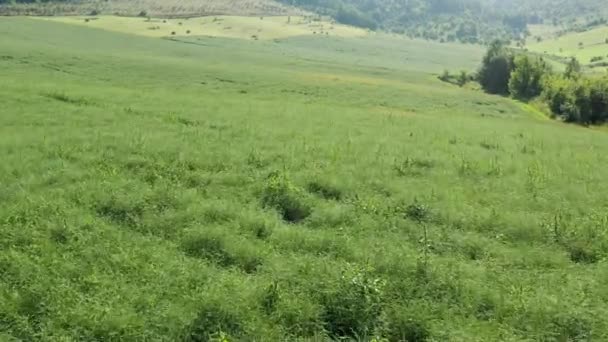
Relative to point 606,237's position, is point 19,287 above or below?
below

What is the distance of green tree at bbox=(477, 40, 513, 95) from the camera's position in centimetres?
9606

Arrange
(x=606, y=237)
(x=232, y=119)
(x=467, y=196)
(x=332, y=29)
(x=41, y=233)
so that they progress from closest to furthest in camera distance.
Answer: (x=41, y=233)
(x=606, y=237)
(x=467, y=196)
(x=232, y=119)
(x=332, y=29)

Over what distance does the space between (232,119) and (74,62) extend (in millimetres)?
31897

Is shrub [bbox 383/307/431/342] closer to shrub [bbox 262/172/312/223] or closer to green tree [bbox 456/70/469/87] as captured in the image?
shrub [bbox 262/172/312/223]

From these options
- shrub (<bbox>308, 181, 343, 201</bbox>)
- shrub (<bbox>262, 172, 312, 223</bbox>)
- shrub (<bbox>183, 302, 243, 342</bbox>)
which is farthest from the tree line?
shrub (<bbox>183, 302, 243, 342</bbox>)

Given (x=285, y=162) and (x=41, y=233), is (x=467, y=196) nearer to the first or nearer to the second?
(x=285, y=162)

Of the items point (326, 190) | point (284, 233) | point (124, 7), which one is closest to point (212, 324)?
point (284, 233)

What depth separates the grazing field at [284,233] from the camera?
9906mm

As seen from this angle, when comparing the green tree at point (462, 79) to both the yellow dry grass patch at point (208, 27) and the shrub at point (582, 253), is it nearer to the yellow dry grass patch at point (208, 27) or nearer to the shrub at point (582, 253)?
the yellow dry grass patch at point (208, 27)

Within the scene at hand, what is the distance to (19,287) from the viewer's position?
33.6 ft

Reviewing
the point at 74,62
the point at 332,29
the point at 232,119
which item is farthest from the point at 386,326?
the point at 332,29

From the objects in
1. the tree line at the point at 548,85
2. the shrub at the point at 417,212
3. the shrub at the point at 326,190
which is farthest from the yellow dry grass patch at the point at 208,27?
the shrub at the point at 417,212

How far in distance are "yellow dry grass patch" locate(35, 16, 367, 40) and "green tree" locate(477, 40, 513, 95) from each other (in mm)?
59451

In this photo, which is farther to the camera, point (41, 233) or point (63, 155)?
point (63, 155)
